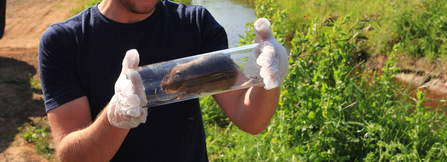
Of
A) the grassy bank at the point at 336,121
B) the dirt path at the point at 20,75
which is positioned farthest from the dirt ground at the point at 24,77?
the grassy bank at the point at 336,121

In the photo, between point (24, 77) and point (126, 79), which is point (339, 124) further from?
point (24, 77)

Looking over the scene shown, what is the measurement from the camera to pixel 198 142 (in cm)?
159

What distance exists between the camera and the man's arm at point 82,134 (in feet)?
3.67

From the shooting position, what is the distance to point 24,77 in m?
5.43

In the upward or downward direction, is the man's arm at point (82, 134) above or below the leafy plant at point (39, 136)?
above

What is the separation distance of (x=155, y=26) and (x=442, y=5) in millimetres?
5684

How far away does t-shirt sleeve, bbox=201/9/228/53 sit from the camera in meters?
1.43

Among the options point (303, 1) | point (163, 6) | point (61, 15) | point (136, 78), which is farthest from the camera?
point (61, 15)

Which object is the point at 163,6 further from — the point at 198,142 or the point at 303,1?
the point at 303,1

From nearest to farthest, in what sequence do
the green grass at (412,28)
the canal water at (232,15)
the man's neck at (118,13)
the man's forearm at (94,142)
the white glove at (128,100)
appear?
1. the white glove at (128,100)
2. the man's forearm at (94,142)
3. the man's neck at (118,13)
4. the green grass at (412,28)
5. the canal water at (232,15)

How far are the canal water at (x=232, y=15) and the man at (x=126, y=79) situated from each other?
14.7ft

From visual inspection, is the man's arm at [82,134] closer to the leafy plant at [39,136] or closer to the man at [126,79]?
the man at [126,79]

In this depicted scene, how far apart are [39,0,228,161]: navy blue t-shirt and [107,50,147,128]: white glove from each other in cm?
34

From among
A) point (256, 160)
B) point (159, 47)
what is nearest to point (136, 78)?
point (159, 47)
